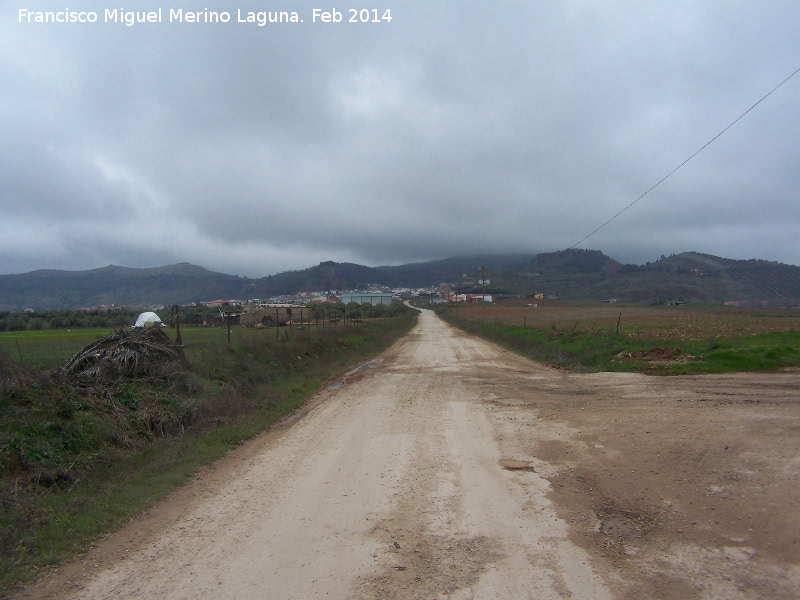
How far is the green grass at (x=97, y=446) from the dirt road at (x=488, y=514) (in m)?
0.46

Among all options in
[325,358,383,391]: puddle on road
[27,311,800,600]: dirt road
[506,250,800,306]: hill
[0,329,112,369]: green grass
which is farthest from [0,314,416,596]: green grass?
[506,250,800,306]: hill

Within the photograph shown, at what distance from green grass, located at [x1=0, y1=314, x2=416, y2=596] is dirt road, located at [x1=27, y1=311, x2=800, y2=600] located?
0.46 metres

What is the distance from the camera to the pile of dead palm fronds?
32.8ft

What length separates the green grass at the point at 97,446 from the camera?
5.26m

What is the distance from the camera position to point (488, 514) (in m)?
5.43

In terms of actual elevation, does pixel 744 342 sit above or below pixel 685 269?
below

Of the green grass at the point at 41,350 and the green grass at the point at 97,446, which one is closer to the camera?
the green grass at the point at 97,446

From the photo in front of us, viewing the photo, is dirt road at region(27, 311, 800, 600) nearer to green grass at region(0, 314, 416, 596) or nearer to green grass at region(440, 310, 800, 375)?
green grass at region(0, 314, 416, 596)

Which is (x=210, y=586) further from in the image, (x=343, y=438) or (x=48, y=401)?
(x=48, y=401)

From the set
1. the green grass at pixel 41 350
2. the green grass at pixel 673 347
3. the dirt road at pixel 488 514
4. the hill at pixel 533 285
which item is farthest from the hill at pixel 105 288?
the dirt road at pixel 488 514

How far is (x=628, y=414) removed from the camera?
9.95 meters

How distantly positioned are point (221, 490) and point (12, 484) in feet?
8.03

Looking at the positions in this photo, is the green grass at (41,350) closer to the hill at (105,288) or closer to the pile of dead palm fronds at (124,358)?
the pile of dead palm fronds at (124,358)

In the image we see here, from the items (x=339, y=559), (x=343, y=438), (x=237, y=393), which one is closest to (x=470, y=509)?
(x=339, y=559)
